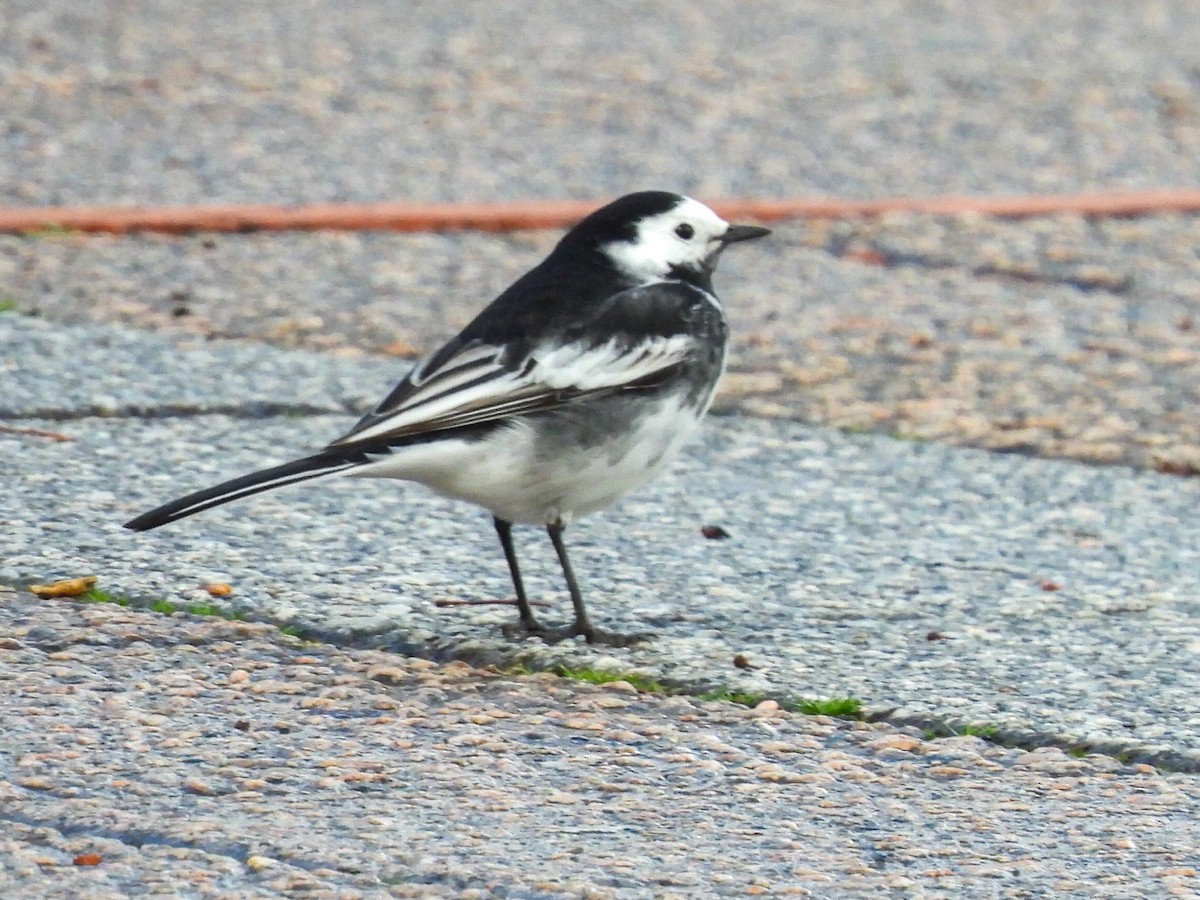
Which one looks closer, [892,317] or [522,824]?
[522,824]

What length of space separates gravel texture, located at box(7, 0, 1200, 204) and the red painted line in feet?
0.72

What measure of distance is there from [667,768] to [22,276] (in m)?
3.97

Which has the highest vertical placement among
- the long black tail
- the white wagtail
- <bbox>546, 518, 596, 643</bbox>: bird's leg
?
the white wagtail

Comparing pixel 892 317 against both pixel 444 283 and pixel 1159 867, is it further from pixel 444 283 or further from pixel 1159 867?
pixel 1159 867

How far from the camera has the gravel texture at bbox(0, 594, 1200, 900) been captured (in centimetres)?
360

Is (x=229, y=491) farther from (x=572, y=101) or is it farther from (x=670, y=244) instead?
(x=572, y=101)

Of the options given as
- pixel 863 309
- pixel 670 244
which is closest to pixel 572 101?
pixel 863 309

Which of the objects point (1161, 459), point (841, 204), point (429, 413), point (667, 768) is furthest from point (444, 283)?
point (667, 768)

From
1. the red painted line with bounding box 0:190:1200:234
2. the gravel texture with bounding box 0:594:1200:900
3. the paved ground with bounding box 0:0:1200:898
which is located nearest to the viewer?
the gravel texture with bounding box 0:594:1200:900

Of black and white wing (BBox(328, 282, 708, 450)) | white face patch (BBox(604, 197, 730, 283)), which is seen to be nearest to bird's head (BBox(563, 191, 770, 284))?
white face patch (BBox(604, 197, 730, 283))

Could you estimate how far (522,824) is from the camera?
3824mm

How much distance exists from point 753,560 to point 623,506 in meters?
0.61

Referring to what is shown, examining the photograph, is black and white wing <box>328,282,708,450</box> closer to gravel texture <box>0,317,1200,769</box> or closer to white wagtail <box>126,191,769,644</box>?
white wagtail <box>126,191,769,644</box>

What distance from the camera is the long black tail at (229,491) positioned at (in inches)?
177
